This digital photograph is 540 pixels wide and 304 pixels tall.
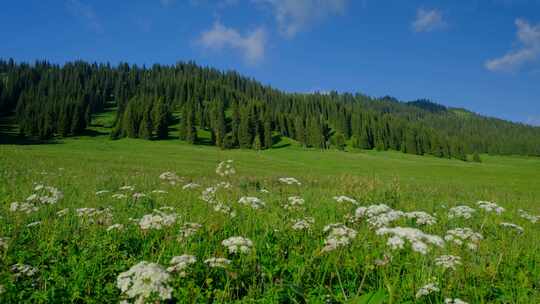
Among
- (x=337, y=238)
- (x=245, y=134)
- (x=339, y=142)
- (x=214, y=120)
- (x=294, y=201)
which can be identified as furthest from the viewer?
(x=339, y=142)

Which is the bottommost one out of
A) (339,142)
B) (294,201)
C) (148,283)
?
(148,283)

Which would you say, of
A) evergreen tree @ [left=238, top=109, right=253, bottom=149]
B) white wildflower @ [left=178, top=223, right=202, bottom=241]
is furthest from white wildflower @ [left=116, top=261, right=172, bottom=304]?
evergreen tree @ [left=238, top=109, right=253, bottom=149]

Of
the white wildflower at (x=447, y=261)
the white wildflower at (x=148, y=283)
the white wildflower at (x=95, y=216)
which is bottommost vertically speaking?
the white wildflower at (x=95, y=216)

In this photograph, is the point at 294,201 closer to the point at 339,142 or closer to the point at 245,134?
the point at 245,134

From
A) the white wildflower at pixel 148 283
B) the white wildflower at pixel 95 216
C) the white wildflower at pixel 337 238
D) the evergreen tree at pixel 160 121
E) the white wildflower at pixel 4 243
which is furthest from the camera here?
the evergreen tree at pixel 160 121

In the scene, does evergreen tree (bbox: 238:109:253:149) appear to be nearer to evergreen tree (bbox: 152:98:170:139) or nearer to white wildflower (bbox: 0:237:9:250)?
evergreen tree (bbox: 152:98:170:139)

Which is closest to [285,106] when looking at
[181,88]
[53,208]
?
[181,88]

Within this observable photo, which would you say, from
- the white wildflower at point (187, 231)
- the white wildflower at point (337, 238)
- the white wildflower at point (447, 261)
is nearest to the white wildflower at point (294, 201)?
the white wildflower at point (337, 238)

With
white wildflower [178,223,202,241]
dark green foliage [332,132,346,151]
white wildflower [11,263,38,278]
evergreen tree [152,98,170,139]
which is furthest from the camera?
dark green foliage [332,132,346,151]

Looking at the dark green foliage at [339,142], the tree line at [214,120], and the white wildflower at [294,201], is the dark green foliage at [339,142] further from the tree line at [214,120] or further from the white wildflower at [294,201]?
the white wildflower at [294,201]

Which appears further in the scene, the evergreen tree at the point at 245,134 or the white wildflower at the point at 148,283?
the evergreen tree at the point at 245,134

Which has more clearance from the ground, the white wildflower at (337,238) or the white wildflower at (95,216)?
the white wildflower at (337,238)

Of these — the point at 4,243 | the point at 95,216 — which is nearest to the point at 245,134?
the point at 95,216

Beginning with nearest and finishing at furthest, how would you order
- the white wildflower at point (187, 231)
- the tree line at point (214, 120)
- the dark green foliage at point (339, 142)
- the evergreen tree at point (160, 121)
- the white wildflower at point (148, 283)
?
the white wildflower at point (148, 283), the white wildflower at point (187, 231), the tree line at point (214, 120), the evergreen tree at point (160, 121), the dark green foliage at point (339, 142)
